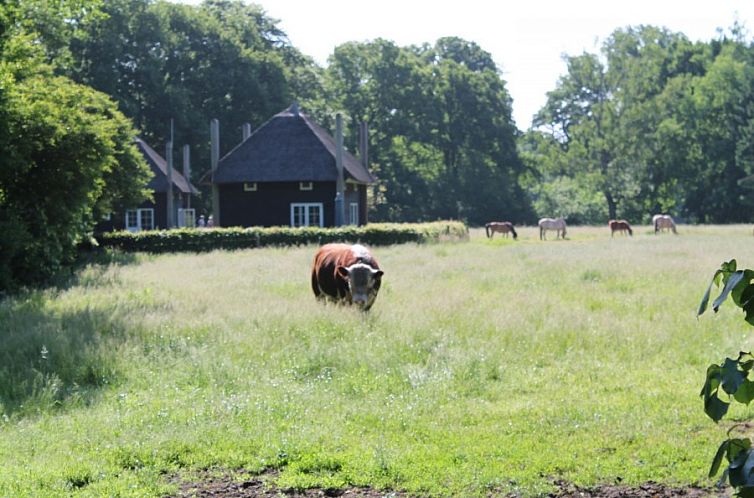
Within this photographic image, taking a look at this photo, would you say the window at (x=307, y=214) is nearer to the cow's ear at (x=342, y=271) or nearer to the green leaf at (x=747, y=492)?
the cow's ear at (x=342, y=271)

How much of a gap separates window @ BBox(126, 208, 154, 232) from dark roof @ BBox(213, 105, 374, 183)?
915cm

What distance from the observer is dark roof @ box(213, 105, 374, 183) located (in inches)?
1932

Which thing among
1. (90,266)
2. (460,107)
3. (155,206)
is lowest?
(90,266)

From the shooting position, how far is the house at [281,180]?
4925cm

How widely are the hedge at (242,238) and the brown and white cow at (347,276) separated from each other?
811 inches

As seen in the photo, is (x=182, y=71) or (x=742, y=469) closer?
(x=742, y=469)

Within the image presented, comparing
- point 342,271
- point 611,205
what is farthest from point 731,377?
point 611,205

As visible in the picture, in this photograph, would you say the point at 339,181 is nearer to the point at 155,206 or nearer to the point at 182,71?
the point at 155,206

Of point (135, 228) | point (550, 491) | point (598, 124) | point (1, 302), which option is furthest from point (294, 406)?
point (598, 124)

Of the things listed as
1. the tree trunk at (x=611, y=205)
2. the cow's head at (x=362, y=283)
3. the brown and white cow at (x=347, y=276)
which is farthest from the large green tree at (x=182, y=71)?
the cow's head at (x=362, y=283)

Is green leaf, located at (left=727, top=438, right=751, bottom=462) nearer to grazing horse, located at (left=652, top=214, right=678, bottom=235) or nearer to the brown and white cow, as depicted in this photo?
the brown and white cow

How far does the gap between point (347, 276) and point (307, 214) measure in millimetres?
34094

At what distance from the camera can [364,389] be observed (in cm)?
991

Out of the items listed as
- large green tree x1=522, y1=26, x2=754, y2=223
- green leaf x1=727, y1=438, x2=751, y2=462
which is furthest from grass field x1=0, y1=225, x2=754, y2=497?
large green tree x1=522, y1=26, x2=754, y2=223
